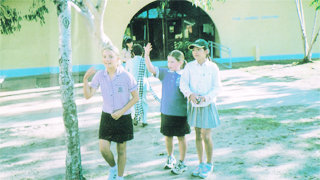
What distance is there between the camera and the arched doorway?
661 inches

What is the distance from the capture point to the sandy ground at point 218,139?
4.24 m

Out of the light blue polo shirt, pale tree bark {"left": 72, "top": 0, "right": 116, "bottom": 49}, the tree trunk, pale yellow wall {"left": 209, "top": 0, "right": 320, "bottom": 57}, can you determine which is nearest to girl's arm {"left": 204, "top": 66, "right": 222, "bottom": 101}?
the light blue polo shirt

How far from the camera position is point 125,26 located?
50.3ft

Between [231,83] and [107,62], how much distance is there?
298 inches

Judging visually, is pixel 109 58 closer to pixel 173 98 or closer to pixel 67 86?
pixel 67 86

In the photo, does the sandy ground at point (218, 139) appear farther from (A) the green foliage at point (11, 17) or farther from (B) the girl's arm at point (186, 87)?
(A) the green foliage at point (11, 17)

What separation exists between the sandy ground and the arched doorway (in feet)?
26.4

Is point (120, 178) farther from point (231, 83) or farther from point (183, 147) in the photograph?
point (231, 83)

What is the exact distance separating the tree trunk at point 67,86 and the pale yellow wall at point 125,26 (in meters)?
10.5

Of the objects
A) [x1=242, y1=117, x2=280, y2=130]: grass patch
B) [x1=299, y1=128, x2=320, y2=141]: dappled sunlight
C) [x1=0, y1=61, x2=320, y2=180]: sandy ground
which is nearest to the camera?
[x1=0, y1=61, x2=320, y2=180]: sandy ground

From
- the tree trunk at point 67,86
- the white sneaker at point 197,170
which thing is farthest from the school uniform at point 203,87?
the tree trunk at point 67,86

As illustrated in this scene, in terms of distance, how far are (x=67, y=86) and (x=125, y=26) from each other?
11939 mm

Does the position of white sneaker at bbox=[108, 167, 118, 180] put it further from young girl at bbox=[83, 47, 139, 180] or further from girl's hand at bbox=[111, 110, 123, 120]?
girl's hand at bbox=[111, 110, 123, 120]

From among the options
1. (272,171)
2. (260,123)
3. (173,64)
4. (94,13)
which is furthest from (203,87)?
(94,13)
